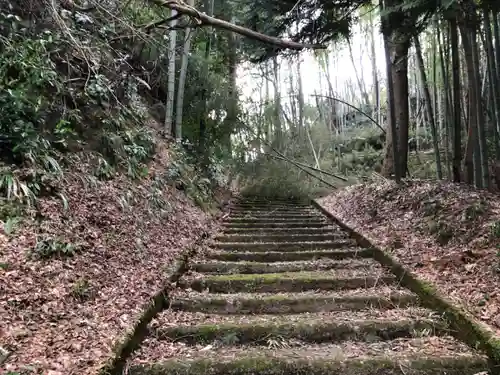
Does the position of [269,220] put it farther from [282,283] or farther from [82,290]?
[82,290]

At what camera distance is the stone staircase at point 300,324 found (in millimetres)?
2324

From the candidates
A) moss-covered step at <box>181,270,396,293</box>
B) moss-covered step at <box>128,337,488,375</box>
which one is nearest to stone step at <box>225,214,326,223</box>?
moss-covered step at <box>181,270,396,293</box>

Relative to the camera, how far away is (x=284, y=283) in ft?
12.0

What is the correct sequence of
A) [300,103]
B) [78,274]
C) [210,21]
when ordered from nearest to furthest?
[78,274]
[210,21]
[300,103]

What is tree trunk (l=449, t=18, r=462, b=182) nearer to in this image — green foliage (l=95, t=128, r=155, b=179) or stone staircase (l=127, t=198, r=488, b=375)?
stone staircase (l=127, t=198, r=488, b=375)

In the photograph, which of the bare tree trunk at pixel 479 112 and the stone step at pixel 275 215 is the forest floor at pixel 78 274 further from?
the bare tree trunk at pixel 479 112

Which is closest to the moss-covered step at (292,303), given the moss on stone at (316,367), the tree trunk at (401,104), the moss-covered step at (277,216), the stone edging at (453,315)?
the stone edging at (453,315)

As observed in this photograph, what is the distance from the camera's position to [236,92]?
9680mm

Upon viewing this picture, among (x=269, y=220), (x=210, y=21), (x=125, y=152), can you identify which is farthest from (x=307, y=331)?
(x=269, y=220)

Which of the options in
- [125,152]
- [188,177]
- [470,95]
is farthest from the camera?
[188,177]

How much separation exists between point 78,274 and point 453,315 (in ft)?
8.66

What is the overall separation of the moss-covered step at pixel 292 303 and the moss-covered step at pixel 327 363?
0.70m

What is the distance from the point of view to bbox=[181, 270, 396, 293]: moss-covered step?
363 centimetres

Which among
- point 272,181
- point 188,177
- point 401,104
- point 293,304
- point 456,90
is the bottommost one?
point 293,304
